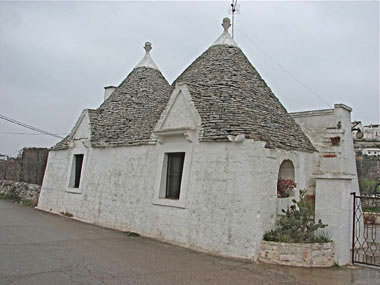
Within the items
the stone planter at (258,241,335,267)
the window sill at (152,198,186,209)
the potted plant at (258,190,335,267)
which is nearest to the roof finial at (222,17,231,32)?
the window sill at (152,198,186,209)

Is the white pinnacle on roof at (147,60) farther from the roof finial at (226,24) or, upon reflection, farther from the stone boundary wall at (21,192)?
the stone boundary wall at (21,192)

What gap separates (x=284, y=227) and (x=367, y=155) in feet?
33.5

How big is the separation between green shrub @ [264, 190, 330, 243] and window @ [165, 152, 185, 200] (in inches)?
117

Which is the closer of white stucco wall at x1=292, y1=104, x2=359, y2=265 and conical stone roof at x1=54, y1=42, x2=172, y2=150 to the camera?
white stucco wall at x1=292, y1=104, x2=359, y2=265

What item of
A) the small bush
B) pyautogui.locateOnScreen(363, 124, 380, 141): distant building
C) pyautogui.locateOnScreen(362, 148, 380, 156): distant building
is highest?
pyautogui.locateOnScreen(363, 124, 380, 141): distant building

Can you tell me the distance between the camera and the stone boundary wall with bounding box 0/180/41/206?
60.7 feet

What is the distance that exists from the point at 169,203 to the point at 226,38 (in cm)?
A: 594

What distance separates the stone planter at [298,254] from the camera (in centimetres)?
789

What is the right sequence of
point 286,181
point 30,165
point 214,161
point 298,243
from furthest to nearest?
point 30,165 → point 286,181 → point 214,161 → point 298,243

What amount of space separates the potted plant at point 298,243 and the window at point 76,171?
8.84 metres

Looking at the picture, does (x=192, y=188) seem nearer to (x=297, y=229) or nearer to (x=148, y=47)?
(x=297, y=229)

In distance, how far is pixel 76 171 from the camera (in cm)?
1491

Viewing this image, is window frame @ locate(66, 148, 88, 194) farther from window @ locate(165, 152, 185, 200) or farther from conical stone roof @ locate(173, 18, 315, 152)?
conical stone roof @ locate(173, 18, 315, 152)

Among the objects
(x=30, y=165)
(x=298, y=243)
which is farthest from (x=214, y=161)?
(x=30, y=165)
